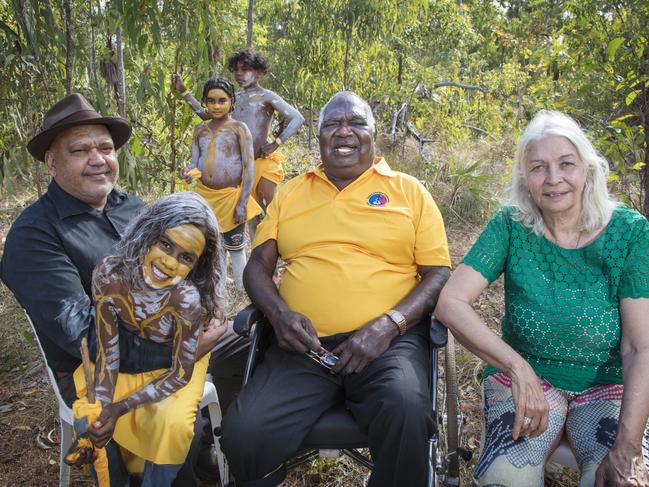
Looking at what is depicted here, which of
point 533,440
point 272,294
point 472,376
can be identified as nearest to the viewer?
point 533,440

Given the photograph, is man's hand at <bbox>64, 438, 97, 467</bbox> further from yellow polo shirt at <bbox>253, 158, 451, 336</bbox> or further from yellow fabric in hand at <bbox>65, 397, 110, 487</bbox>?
yellow polo shirt at <bbox>253, 158, 451, 336</bbox>

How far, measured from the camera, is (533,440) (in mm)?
1943

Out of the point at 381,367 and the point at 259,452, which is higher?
the point at 381,367

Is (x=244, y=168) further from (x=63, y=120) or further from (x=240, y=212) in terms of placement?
(x=63, y=120)

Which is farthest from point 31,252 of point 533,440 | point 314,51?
point 314,51

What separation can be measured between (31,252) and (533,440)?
188 centimetres

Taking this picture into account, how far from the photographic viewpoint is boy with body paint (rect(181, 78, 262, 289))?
159 inches

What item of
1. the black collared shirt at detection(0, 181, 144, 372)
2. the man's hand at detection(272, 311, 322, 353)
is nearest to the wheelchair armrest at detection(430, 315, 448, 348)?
Result: the man's hand at detection(272, 311, 322, 353)

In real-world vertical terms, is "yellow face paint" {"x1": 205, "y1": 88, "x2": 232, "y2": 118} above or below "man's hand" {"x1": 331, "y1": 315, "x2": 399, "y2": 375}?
above

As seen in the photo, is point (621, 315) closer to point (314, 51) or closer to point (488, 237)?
point (488, 237)

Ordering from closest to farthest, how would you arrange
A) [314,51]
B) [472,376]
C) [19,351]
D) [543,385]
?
[543,385]
[472,376]
[19,351]
[314,51]

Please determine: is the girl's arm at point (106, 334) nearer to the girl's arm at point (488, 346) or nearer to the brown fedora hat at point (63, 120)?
the brown fedora hat at point (63, 120)

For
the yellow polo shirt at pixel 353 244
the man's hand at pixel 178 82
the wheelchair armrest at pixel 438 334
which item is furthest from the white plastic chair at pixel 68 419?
the man's hand at pixel 178 82

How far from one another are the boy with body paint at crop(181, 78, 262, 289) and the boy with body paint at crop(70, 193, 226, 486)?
2.08 metres
